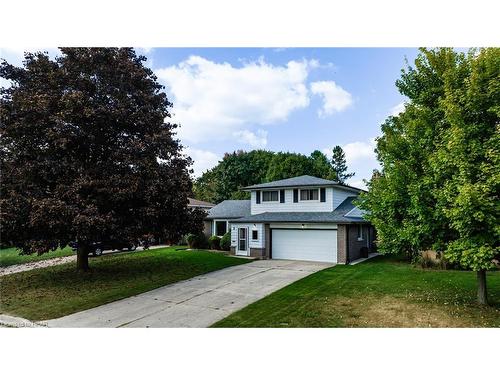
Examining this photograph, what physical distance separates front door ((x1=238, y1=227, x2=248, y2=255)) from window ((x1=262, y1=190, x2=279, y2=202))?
8.10 ft

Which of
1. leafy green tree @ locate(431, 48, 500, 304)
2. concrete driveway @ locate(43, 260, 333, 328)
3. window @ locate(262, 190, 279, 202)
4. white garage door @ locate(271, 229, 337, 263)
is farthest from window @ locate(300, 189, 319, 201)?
leafy green tree @ locate(431, 48, 500, 304)

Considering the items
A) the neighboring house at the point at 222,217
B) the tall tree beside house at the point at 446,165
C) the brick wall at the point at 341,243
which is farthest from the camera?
the neighboring house at the point at 222,217

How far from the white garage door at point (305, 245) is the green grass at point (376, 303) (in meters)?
4.08

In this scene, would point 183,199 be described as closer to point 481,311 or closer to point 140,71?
point 140,71

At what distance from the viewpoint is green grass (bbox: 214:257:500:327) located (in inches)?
317

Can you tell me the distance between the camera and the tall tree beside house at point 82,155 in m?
11.2

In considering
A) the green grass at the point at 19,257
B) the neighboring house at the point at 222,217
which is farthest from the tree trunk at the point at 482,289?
the green grass at the point at 19,257

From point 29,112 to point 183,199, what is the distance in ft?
20.1

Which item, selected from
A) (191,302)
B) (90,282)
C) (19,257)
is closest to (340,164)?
(19,257)

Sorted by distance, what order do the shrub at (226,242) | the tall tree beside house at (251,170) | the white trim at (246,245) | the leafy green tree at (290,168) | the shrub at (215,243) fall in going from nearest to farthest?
1. the white trim at (246,245)
2. the shrub at (226,242)
3. the shrub at (215,243)
4. the leafy green tree at (290,168)
5. the tall tree beside house at (251,170)

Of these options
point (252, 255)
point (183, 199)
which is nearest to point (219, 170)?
point (252, 255)

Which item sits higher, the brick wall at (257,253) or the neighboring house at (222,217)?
the neighboring house at (222,217)

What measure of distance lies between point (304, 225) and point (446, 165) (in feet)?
35.0

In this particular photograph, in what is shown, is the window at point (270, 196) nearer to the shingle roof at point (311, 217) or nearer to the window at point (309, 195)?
the shingle roof at point (311, 217)
